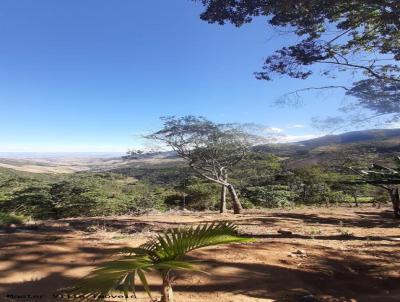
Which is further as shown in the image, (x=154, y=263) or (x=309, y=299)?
(x=309, y=299)

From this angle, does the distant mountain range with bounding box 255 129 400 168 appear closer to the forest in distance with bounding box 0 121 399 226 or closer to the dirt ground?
the forest in distance with bounding box 0 121 399 226

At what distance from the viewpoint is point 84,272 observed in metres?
4.93

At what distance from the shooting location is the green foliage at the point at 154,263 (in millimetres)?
2400

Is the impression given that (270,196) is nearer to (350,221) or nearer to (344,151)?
(350,221)

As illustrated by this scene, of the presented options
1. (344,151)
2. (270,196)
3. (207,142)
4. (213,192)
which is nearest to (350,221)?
(207,142)

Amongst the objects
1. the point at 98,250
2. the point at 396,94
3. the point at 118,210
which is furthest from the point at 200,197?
the point at 98,250

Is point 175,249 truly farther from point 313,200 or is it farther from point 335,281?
point 313,200

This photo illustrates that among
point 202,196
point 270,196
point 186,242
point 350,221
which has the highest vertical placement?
point 186,242

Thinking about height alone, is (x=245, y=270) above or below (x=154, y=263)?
below

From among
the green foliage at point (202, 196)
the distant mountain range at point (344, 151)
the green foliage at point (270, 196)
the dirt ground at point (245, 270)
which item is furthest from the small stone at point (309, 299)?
the green foliage at point (202, 196)

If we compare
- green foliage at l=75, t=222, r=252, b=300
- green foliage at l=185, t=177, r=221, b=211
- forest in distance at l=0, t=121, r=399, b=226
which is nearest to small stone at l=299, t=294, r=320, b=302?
green foliage at l=75, t=222, r=252, b=300

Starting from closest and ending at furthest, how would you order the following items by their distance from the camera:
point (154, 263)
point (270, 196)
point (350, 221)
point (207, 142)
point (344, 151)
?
point (154, 263) < point (350, 221) < point (207, 142) < point (270, 196) < point (344, 151)

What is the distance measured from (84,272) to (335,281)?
11.3 feet

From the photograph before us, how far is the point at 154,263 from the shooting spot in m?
2.82
